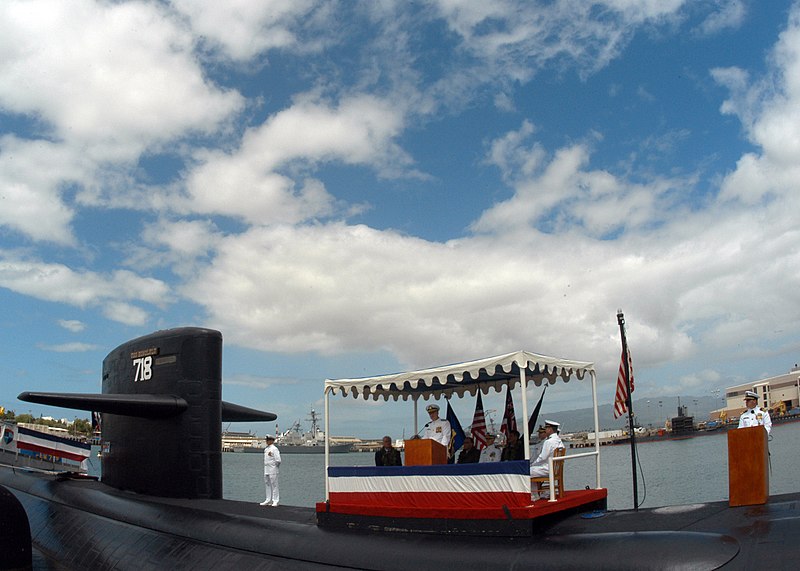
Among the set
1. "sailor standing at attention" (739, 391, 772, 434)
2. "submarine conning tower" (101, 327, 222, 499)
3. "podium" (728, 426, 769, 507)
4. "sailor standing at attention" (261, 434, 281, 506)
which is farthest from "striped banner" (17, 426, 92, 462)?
"podium" (728, 426, 769, 507)

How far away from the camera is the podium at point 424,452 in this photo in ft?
28.8

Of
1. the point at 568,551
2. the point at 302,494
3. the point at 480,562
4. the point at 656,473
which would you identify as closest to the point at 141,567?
the point at 480,562

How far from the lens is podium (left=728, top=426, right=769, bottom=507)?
6.77 meters

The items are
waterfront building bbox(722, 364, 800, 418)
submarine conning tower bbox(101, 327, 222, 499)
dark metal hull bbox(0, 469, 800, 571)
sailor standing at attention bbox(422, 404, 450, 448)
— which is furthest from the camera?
waterfront building bbox(722, 364, 800, 418)

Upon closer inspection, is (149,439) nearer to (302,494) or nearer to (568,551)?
(568,551)

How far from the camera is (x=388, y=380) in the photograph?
9.08 metres

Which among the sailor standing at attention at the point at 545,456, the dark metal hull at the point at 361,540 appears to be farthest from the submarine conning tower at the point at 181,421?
the sailor standing at attention at the point at 545,456

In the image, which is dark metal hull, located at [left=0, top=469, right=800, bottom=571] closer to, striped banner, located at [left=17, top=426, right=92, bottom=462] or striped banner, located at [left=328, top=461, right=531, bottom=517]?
striped banner, located at [left=328, top=461, right=531, bottom=517]

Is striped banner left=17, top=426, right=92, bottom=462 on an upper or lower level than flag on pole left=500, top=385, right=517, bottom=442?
lower

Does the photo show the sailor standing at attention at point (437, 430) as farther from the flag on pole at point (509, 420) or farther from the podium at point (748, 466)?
the podium at point (748, 466)

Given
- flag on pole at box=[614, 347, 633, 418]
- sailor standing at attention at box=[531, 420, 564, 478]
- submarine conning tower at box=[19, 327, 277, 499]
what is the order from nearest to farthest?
sailor standing at attention at box=[531, 420, 564, 478] → submarine conning tower at box=[19, 327, 277, 499] → flag on pole at box=[614, 347, 633, 418]

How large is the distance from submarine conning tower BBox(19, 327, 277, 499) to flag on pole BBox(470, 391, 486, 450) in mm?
4219

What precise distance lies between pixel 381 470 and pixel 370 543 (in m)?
0.93

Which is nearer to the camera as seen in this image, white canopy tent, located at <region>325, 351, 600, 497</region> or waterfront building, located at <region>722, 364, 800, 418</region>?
white canopy tent, located at <region>325, 351, 600, 497</region>
